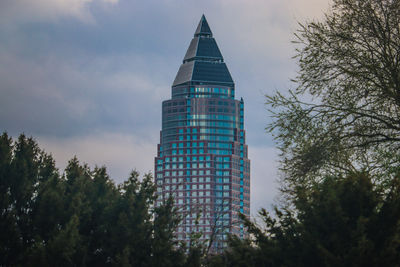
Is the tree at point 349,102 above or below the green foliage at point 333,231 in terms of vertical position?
above

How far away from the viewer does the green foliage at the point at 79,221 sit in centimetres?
2453

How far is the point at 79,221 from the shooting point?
87.0ft

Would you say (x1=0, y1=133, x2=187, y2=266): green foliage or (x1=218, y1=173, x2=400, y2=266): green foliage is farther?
(x1=0, y1=133, x2=187, y2=266): green foliage

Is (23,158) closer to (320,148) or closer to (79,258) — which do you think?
(79,258)

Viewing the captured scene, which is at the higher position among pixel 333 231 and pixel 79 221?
pixel 79 221

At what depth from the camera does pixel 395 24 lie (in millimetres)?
23766

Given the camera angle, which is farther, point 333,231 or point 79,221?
point 79,221

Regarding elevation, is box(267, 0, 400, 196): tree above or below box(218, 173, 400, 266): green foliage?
above

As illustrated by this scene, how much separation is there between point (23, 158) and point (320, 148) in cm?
1385

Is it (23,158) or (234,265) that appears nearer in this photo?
(234,265)

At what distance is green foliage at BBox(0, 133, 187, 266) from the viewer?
80.5 feet

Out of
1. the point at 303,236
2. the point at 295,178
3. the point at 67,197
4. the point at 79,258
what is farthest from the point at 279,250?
the point at 67,197

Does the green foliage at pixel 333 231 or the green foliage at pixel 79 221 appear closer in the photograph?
the green foliage at pixel 333 231

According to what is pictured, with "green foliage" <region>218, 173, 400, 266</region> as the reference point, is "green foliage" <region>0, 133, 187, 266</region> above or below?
above
